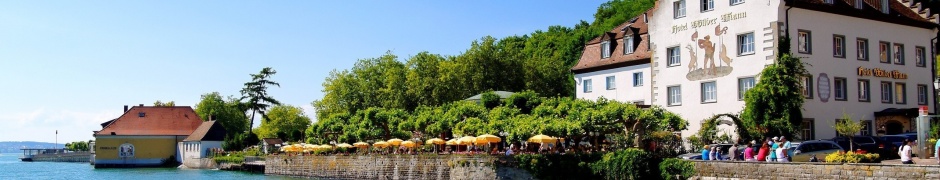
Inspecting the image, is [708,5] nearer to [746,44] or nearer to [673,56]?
[746,44]

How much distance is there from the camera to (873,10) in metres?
47.4

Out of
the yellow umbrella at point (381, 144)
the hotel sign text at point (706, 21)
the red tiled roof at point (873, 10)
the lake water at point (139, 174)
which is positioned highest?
the red tiled roof at point (873, 10)

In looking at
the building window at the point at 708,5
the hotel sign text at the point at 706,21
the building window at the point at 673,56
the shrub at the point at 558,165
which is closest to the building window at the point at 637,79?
the building window at the point at 673,56

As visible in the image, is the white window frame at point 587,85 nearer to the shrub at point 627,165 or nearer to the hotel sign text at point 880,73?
the hotel sign text at point 880,73

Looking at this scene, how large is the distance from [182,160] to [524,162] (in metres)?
61.7

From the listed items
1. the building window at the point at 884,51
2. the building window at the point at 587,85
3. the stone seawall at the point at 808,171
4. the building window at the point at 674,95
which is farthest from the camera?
the building window at the point at 587,85

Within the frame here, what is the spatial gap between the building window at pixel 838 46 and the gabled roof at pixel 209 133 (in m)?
62.4

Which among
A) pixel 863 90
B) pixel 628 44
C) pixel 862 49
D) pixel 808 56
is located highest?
pixel 628 44

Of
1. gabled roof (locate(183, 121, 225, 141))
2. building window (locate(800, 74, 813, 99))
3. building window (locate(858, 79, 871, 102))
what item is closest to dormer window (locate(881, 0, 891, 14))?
building window (locate(858, 79, 871, 102))

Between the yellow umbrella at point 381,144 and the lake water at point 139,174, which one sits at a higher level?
the yellow umbrella at point 381,144

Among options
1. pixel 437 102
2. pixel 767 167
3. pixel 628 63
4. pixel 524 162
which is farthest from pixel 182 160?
pixel 767 167

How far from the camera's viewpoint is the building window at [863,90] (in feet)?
152

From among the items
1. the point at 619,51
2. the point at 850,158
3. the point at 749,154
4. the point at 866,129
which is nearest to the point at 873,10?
the point at 866,129

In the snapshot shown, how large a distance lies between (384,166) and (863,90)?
2283 centimetres
